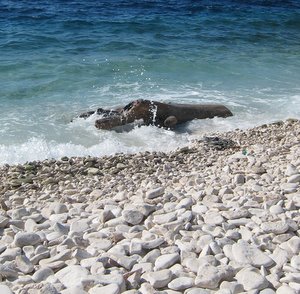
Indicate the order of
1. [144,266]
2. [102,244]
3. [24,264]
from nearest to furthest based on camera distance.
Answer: [144,266] → [24,264] → [102,244]

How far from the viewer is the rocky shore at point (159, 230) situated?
371cm

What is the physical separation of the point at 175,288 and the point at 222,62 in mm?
12576

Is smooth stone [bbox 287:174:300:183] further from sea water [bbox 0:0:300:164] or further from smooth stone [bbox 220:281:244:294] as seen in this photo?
sea water [bbox 0:0:300:164]

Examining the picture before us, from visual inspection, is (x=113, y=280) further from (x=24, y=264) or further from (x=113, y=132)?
(x=113, y=132)

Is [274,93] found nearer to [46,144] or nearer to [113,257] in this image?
[46,144]

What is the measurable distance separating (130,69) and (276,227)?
10718mm

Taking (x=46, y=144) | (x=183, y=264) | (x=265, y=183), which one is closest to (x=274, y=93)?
(x=46, y=144)

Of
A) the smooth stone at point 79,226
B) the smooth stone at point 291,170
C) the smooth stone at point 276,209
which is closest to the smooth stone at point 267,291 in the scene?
the smooth stone at point 276,209

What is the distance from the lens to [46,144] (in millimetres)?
9258

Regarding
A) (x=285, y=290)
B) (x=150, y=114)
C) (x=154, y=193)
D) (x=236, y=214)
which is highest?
(x=285, y=290)

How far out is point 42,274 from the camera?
153 inches

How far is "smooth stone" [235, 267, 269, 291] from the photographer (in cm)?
359

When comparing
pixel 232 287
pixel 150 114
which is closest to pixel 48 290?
pixel 232 287

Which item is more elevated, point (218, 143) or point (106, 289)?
point (106, 289)
